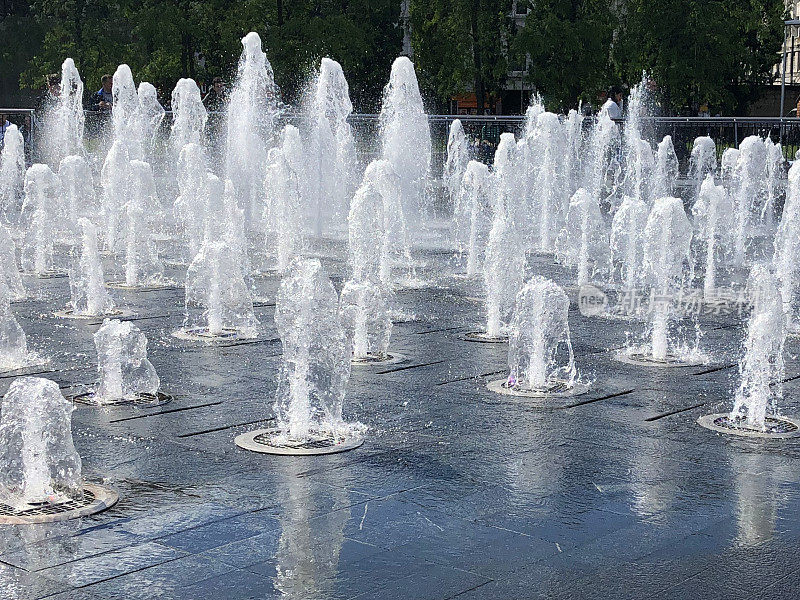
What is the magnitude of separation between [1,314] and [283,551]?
16.6ft

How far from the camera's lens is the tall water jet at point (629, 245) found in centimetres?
1602

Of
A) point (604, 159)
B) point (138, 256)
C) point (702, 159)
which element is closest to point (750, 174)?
point (702, 159)

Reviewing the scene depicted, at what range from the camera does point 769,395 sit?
8523mm

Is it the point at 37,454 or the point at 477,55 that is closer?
the point at 37,454

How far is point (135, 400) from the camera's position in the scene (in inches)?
329

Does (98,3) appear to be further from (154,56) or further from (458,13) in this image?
(458,13)

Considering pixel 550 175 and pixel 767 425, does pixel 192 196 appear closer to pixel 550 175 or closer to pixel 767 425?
pixel 550 175

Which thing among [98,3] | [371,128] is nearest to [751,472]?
[371,128]

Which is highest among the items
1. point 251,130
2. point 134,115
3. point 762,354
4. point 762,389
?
point 134,115

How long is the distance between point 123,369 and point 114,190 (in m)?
17.0

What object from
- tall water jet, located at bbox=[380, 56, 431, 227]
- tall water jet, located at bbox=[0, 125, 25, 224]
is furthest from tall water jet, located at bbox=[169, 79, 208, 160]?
tall water jet, located at bbox=[380, 56, 431, 227]

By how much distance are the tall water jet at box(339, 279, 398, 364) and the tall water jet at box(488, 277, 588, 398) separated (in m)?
1.24

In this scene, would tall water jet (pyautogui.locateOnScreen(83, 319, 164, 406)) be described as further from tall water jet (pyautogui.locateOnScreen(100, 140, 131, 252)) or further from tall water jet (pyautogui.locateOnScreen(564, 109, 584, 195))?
tall water jet (pyautogui.locateOnScreen(564, 109, 584, 195))

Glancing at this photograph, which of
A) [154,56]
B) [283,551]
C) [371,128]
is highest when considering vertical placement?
[154,56]
